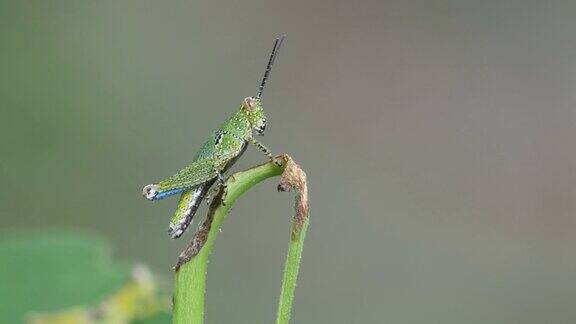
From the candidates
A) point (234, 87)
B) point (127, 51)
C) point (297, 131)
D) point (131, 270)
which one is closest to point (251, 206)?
point (297, 131)

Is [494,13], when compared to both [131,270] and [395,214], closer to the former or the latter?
[395,214]

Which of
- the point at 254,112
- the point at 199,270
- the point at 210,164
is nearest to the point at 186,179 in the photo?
the point at 210,164

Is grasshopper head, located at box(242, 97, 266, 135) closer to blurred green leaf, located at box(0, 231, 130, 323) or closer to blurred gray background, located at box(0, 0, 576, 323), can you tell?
blurred green leaf, located at box(0, 231, 130, 323)

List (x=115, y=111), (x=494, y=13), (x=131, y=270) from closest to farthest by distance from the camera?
(x=131, y=270), (x=115, y=111), (x=494, y=13)

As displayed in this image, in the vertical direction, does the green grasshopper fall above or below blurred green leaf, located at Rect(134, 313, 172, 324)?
above

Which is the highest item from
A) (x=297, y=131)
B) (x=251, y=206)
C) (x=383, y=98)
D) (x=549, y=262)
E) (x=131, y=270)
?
(x=383, y=98)

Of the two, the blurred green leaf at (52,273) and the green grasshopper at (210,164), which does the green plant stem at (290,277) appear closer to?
the green grasshopper at (210,164)

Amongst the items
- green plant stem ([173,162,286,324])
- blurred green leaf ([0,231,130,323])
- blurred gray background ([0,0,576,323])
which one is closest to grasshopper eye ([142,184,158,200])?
blurred green leaf ([0,231,130,323])
